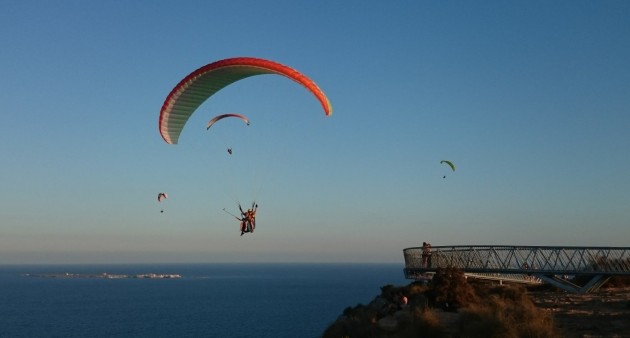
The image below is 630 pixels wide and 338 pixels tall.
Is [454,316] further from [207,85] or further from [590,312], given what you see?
[207,85]

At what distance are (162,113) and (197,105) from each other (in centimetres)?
163

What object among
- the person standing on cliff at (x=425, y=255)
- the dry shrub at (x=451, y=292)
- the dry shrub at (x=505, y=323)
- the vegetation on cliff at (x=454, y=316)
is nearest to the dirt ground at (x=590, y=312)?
the vegetation on cliff at (x=454, y=316)

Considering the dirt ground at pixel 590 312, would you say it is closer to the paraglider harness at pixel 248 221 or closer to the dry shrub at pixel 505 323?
the dry shrub at pixel 505 323

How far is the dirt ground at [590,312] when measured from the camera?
18.9m

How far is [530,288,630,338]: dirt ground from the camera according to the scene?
1892 cm

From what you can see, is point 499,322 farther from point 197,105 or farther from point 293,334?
point 293,334

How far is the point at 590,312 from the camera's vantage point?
23.1m

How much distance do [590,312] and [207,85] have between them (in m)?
19.0

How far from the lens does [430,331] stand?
20.4 metres

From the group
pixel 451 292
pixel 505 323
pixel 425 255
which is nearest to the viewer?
pixel 505 323

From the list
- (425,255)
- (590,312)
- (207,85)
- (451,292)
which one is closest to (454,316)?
(451,292)

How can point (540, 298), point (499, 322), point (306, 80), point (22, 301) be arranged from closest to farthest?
point (499, 322) → point (306, 80) → point (540, 298) → point (22, 301)

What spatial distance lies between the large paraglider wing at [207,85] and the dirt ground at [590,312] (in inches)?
502

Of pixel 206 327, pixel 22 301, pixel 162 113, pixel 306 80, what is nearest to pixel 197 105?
pixel 162 113
